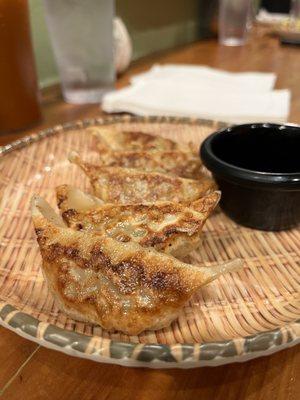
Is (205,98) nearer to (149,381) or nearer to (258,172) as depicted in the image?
(258,172)

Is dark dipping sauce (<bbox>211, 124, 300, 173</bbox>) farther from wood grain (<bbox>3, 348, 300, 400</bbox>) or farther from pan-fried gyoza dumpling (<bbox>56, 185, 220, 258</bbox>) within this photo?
wood grain (<bbox>3, 348, 300, 400</bbox>)

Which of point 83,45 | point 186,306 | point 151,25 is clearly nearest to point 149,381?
point 186,306

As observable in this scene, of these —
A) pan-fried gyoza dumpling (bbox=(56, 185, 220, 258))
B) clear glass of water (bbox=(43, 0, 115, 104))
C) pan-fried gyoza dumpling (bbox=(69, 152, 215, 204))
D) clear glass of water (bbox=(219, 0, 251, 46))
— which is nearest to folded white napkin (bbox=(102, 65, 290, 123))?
clear glass of water (bbox=(43, 0, 115, 104))

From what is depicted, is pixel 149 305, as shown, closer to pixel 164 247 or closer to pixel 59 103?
pixel 164 247

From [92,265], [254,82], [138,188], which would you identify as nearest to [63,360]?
[92,265]

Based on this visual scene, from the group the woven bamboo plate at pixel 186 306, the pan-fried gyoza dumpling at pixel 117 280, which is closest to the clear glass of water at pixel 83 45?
the woven bamboo plate at pixel 186 306

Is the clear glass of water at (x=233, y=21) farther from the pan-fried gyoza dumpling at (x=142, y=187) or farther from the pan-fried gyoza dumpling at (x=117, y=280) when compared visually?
the pan-fried gyoza dumpling at (x=117, y=280)
